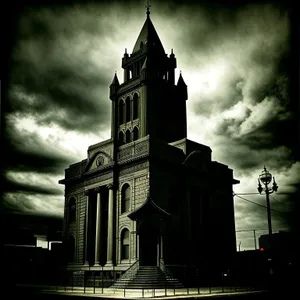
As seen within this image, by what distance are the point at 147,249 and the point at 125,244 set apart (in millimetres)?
10400

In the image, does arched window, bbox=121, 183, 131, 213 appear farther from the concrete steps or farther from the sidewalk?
the sidewalk

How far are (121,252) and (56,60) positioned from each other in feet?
76.6

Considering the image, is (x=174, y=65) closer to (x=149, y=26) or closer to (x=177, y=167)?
(x=149, y=26)

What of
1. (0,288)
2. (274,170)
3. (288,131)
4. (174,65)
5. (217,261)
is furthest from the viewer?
(174,65)

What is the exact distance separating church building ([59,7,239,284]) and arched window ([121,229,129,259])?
0.10 metres

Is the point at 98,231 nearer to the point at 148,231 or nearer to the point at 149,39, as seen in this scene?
the point at 148,231

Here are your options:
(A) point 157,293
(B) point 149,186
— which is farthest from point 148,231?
(B) point 149,186

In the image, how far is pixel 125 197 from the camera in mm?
43719

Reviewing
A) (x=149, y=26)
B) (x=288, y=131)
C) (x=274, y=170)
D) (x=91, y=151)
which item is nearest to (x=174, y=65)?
(x=149, y=26)

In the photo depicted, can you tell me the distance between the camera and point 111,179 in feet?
146

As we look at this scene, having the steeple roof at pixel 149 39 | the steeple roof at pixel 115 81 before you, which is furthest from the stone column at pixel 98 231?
the steeple roof at pixel 149 39

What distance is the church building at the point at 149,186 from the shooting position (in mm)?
41656

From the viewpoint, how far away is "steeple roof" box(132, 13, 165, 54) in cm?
5566

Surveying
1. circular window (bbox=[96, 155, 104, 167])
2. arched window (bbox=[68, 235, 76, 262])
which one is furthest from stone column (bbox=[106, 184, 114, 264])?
arched window (bbox=[68, 235, 76, 262])
